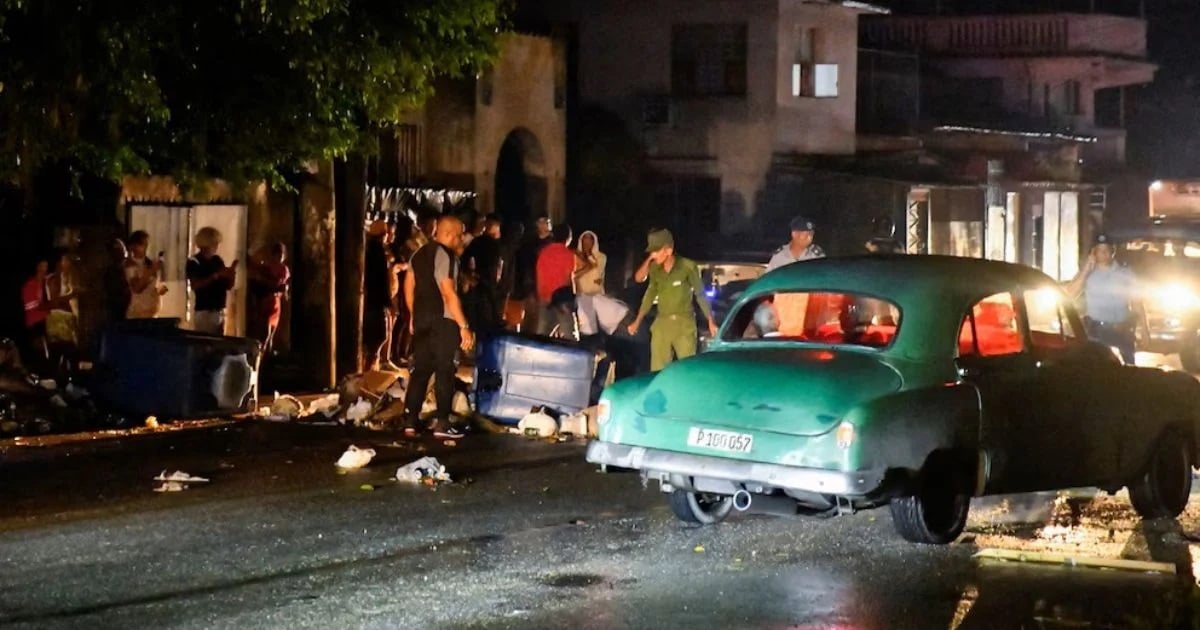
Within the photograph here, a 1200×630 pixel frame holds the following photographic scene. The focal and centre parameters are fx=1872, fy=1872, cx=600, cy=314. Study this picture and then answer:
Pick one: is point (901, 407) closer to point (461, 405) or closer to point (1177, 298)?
point (461, 405)

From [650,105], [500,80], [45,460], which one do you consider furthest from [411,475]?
[650,105]

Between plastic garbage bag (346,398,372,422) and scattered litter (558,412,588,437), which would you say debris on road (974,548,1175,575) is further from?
plastic garbage bag (346,398,372,422)

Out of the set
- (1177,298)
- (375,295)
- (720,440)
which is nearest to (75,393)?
(375,295)

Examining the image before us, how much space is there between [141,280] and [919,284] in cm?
960

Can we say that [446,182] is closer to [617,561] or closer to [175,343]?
[175,343]

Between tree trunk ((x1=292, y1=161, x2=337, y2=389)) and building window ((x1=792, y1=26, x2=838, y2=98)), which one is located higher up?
building window ((x1=792, y1=26, x2=838, y2=98))

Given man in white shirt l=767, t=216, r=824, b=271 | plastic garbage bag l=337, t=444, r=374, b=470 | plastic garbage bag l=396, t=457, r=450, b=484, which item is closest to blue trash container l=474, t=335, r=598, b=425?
man in white shirt l=767, t=216, r=824, b=271

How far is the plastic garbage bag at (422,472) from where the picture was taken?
13.0 meters

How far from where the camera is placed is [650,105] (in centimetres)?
3503

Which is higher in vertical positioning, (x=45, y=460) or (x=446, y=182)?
(x=446, y=182)

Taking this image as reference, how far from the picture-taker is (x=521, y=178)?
31188 millimetres

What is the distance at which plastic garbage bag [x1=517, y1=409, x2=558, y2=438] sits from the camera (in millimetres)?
16016

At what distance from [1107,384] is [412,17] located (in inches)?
283

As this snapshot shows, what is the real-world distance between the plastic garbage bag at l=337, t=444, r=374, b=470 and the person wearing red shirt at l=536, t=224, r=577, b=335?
16.2ft
